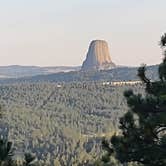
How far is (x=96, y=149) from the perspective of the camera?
473ft

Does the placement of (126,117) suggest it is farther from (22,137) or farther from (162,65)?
(22,137)

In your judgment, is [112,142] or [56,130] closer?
[112,142]

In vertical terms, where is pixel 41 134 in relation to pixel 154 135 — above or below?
below

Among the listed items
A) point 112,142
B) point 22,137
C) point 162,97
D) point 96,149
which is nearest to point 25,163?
point 112,142

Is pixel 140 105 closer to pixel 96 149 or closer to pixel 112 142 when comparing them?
pixel 112 142

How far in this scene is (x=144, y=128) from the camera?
15133 millimetres

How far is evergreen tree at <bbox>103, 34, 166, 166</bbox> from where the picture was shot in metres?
15.0

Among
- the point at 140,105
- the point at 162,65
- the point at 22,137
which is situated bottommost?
the point at 22,137

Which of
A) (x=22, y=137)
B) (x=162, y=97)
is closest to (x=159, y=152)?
(x=162, y=97)

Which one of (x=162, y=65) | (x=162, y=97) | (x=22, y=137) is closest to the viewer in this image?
(x=162, y=97)

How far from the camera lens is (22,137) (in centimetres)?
18925

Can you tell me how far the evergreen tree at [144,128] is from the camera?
15.0m

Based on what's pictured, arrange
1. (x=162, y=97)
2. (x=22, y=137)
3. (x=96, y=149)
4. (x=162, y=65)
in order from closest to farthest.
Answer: (x=162, y=97) → (x=162, y=65) → (x=96, y=149) → (x=22, y=137)

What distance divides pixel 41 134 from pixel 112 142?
175 metres
